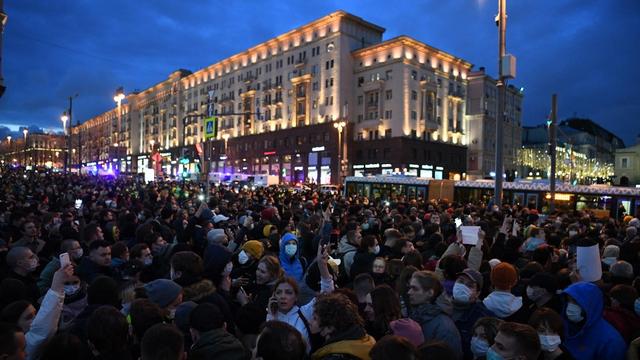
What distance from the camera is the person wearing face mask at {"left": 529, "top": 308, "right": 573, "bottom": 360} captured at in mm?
3532

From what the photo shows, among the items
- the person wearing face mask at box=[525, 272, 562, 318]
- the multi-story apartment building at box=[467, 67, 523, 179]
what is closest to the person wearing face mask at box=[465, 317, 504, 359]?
the person wearing face mask at box=[525, 272, 562, 318]

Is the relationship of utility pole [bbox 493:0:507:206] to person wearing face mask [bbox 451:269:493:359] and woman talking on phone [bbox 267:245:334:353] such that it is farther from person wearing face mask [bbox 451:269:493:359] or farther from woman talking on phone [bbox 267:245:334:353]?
woman talking on phone [bbox 267:245:334:353]

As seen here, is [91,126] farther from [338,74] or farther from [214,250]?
[214,250]

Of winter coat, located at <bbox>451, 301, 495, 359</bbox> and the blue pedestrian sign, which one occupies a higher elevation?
the blue pedestrian sign

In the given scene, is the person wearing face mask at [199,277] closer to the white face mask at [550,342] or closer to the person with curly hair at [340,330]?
the person with curly hair at [340,330]

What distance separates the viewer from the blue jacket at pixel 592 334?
11.9ft

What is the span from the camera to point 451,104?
6844 centimetres

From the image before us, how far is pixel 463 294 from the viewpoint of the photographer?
4164mm

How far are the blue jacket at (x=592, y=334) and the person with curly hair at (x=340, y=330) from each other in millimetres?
1828

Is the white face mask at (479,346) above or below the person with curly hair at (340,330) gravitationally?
below

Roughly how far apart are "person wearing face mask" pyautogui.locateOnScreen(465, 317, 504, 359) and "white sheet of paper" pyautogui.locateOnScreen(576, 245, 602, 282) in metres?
2.85

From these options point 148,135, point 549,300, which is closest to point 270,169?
point 148,135

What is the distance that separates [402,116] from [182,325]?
5894cm

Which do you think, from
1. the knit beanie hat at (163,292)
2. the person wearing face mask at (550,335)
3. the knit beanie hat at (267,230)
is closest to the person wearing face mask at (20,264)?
the knit beanie hat at (163,292)
